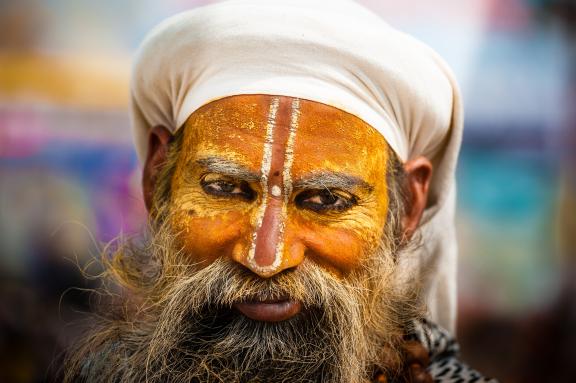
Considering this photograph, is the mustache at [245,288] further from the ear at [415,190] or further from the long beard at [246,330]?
the ear at [415,190]

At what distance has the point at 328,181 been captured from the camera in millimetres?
1279

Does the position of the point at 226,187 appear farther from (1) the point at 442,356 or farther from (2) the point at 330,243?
(1) the point at 442,356

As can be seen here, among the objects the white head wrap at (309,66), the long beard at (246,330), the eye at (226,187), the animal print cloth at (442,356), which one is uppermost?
the white head wrap at (309,66)

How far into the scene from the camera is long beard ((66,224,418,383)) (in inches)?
50.8

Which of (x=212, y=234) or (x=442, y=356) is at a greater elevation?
(x=212, y=234)

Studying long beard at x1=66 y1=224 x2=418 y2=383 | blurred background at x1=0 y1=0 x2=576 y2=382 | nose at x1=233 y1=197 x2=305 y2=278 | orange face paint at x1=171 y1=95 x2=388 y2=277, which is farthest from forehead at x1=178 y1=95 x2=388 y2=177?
blurred background at x1=0 y1=0 x2=576 y2=382

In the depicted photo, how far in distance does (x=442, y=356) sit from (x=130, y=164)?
3.96 feet

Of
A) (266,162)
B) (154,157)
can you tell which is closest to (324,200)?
(266,162)

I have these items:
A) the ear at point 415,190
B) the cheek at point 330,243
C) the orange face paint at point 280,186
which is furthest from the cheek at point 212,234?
the ear at point 415,190

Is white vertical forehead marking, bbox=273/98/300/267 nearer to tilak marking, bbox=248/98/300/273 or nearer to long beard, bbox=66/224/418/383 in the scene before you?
tilak marking, bbox=248/98/300/273

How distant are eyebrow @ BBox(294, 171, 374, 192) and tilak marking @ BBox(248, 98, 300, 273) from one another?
0.03 metres

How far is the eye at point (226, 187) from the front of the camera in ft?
4.30

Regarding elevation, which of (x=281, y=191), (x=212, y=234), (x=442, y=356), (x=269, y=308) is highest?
(x=281, y=191)

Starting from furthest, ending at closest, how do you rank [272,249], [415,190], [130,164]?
[130,164] → [415,190] → [272,249]
